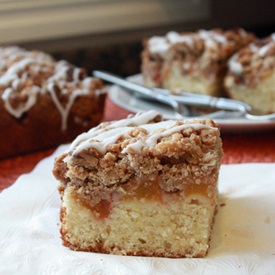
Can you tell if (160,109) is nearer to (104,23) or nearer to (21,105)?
(21,105)

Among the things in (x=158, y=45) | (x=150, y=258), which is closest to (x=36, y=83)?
(x=158, y=45)

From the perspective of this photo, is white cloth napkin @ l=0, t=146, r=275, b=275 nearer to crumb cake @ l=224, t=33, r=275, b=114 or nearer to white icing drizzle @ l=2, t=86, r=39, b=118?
white icing drizzle @ l=2, t=86, r=39, b=118

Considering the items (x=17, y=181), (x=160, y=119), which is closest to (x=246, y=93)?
(x=160, y=119)

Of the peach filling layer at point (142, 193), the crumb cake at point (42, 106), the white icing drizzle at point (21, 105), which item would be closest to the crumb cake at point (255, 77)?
the crumb cake at point (42, 106)

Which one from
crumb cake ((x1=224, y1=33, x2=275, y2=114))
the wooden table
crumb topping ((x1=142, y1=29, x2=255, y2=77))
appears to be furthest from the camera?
crumb topping ((x1=142, y1=29, x2=255, y2=77))

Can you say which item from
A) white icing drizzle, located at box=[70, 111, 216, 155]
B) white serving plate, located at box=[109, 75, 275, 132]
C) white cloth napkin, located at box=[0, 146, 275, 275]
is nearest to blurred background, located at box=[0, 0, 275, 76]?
white serving plate, located at box=[109, 75, 275, 132]

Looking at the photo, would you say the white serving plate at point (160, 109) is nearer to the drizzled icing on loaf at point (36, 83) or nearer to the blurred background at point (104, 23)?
the drizzled icing on loaf at point (36, 83)

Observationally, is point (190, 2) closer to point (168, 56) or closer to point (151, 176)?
point (168, 56)
